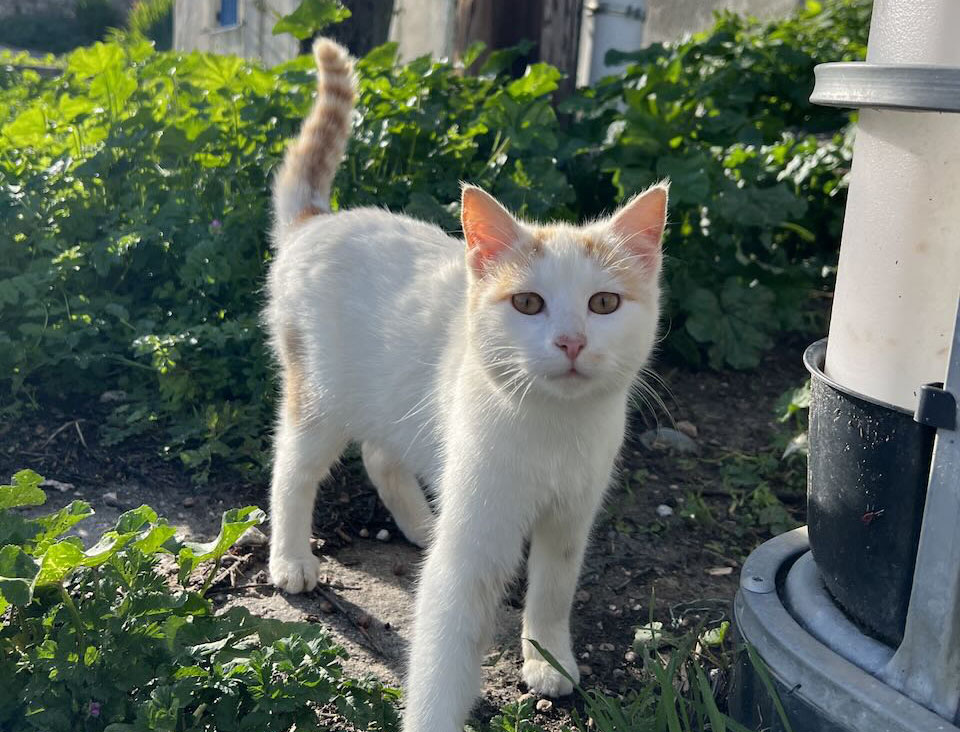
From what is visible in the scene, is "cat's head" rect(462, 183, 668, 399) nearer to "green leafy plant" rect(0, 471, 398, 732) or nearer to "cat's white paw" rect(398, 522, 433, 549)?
"green leafy plant" rect(0, 471, 398, 732)

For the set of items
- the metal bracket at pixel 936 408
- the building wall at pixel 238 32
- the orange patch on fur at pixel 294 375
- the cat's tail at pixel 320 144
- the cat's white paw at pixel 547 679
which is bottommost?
the cat's white paw at pixel 547 679

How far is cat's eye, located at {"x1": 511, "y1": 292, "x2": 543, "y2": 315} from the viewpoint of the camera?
209 centimetres

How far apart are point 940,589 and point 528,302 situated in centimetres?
99

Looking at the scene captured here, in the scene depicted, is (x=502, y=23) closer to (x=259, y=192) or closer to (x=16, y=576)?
(x=259, y=192)

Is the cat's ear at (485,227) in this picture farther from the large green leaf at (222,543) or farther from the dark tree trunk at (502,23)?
the dark tree trunk at (502,23)

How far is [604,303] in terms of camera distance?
2096 mm

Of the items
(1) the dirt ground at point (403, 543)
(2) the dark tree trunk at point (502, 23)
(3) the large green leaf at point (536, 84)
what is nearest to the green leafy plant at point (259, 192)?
(3) the large green leaf at point (536, 84)

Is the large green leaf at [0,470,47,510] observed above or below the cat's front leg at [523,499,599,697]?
above

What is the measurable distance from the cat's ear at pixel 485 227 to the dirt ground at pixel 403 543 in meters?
0.93

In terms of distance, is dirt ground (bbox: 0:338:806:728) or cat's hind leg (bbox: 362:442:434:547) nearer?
dirt ground (bbox: 0:338:806:728)

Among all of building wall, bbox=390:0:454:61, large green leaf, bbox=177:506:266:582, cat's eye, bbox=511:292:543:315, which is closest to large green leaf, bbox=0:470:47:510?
large green leaf, bbox=177:506:266:582

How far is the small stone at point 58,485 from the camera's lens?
3.18 m

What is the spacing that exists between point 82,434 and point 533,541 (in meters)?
1.89

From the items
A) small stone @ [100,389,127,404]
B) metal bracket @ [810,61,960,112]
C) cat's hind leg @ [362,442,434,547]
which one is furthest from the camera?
small stone @ [100,389,127,404]
